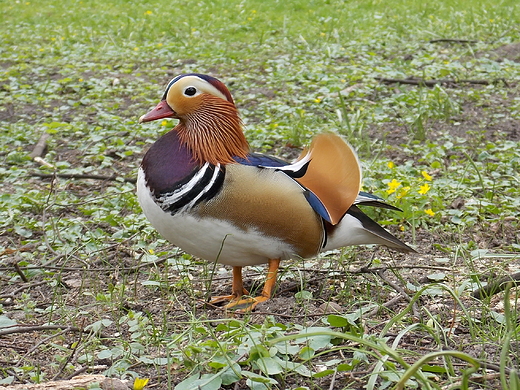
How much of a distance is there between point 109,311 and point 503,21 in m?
7.08

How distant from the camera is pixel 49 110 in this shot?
6.52 meters

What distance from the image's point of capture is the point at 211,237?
290cm

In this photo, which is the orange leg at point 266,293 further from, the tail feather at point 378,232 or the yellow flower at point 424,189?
the yellow flower at point 424,189

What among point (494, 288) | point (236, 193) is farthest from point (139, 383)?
point (494, 288)

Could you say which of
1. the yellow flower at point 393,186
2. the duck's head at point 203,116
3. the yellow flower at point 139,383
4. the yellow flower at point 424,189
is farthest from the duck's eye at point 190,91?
the yellow flower at point 424,189

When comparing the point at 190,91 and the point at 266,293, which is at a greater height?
the point at 190,91

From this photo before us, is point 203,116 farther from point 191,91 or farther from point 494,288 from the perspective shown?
point 494,288

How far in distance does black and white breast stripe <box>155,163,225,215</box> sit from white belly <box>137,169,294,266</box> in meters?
0.03

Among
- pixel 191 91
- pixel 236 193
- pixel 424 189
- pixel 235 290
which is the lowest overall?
pixel 235 290

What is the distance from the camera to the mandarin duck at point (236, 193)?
9.47ft

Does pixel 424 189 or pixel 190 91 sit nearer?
pixel 190 91

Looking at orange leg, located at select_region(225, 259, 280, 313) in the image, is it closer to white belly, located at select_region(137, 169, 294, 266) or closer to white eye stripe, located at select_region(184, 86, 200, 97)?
white belly, located at select_region(137, 169, 294, 266)

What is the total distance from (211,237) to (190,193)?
19cm

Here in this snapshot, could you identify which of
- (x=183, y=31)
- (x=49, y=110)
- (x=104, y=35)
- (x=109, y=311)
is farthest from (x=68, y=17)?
(x=109, y=311)
